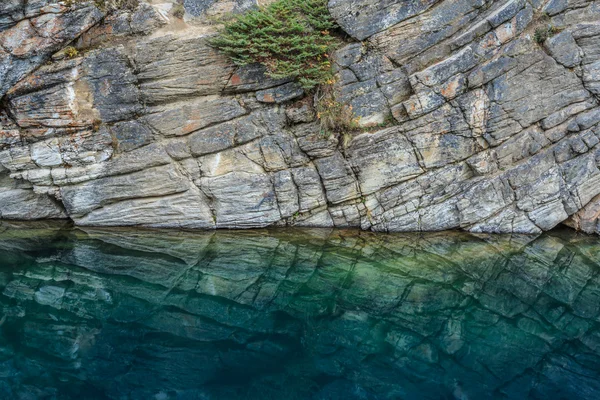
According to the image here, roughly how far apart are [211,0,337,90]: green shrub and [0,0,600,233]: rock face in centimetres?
39

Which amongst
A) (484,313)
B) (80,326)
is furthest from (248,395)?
(484,313)

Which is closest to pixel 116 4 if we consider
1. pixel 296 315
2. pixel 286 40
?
pixel 286 40

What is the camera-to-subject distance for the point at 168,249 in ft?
42.0

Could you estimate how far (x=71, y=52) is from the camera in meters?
13.4

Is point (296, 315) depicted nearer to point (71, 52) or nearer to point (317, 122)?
point (317, 122)

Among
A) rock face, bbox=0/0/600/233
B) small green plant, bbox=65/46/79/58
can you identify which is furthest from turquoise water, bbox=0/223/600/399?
small green plant, bbox=65/46/79/58

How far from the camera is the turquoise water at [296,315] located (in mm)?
7523

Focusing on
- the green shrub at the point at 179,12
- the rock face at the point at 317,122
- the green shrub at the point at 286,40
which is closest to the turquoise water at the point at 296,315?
the rock face at the point at 317,122

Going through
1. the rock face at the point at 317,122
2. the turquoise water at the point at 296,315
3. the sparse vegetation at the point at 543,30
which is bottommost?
the turquoise water at the point at 296,315

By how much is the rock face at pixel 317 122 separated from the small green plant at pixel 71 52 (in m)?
Answer: 0.14

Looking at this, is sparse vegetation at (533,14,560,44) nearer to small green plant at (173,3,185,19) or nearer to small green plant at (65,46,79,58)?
small green plant at (173,3,185,19)

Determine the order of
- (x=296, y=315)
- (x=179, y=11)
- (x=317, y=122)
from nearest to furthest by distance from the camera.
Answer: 1. (x=296, y=315)
2. (x=317, y=122)
3. (x=179, y=11)

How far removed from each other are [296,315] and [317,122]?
592 centimetres

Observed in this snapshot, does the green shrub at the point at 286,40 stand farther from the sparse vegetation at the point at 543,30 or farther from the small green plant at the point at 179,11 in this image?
the sparse vegetation at the point at 543,30
